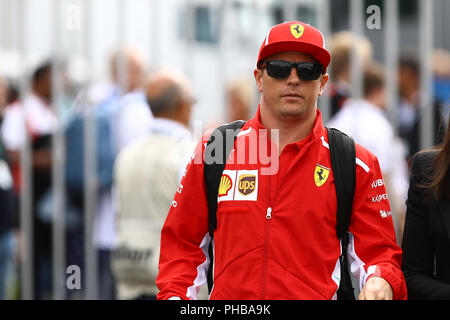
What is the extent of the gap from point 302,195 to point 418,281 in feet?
1.43

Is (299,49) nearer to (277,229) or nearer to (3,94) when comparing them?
(277,229)

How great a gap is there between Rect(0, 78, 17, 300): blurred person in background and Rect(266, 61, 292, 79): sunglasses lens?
9.27 ft

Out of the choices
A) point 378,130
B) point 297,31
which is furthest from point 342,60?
point 297,31

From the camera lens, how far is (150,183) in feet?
14.7

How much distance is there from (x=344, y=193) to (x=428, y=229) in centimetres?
28

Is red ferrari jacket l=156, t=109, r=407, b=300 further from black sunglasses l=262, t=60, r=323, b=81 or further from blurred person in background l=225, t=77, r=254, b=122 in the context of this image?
blurred person in background l=225, t=77, r=254, b=122

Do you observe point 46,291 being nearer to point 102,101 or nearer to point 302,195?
point 102,101

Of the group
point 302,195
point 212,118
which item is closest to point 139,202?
point 212,118

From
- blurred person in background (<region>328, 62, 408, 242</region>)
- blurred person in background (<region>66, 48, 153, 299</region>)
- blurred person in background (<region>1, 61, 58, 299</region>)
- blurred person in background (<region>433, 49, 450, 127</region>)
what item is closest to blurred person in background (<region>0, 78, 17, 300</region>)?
blurred person in background (<region>1, 61, 58, 299</region>)

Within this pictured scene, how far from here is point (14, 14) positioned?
5.25 meters

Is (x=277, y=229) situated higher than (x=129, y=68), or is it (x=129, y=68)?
(x=129, y=68)

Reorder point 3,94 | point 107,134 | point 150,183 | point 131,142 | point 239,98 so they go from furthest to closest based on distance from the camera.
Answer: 1. point 3,94
2. point 107,134
3. point 131,142
4. point 239,98
5. point 150,183

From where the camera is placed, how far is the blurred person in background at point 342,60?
4.67 metres

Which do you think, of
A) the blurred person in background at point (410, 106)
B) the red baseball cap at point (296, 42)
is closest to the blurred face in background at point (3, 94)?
the blurred person in background at point (410, 106)
